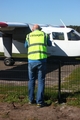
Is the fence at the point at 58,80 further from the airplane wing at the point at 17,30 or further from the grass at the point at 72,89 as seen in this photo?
the airplane wing at the point at 17,30

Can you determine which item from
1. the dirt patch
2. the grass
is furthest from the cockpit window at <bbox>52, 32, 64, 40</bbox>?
the dirt patch

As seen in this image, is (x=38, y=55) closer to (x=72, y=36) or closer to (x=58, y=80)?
(x=58, y=80)

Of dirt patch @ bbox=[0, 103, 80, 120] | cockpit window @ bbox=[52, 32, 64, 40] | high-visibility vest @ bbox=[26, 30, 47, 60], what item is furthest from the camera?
cockpit window @ bbox=[52, 32, 64, 40]

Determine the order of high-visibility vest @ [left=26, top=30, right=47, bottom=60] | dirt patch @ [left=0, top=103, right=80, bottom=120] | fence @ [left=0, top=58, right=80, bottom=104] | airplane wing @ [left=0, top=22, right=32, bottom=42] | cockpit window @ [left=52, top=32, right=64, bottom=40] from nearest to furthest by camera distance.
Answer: dirt patch @ [left=0, top=103, right=80, bottom=120] < high-visibility vest @ [left=26, top=30, right=47, bottom=60] < fence @ [left=0, top=58, right=80, bottom=104] < airplane wing @ [left=0, top=22, right=32, bottom=42] < cockpit window @ [left=52, top=32, right=64, bottom=40]

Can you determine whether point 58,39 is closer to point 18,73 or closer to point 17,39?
point 17,39

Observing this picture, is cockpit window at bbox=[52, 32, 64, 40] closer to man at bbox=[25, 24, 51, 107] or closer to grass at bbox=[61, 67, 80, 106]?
grass at bbox=[61, 67, 80, 106]

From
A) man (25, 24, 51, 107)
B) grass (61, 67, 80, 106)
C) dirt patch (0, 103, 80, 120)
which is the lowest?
dirt patch (0, 103, 80, 120)

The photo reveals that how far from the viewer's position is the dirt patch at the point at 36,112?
6660 mm

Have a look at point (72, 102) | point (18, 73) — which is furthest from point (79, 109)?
point (18, 73)

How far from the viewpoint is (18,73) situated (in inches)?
385

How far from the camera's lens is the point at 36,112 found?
279 inches

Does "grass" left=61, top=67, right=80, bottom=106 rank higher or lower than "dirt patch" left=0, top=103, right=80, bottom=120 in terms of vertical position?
higher

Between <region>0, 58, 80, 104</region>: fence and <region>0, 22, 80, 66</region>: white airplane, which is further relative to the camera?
<region>0, 22, 80, 66</region>: white airplane

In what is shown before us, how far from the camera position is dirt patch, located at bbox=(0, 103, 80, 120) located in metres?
6.66
